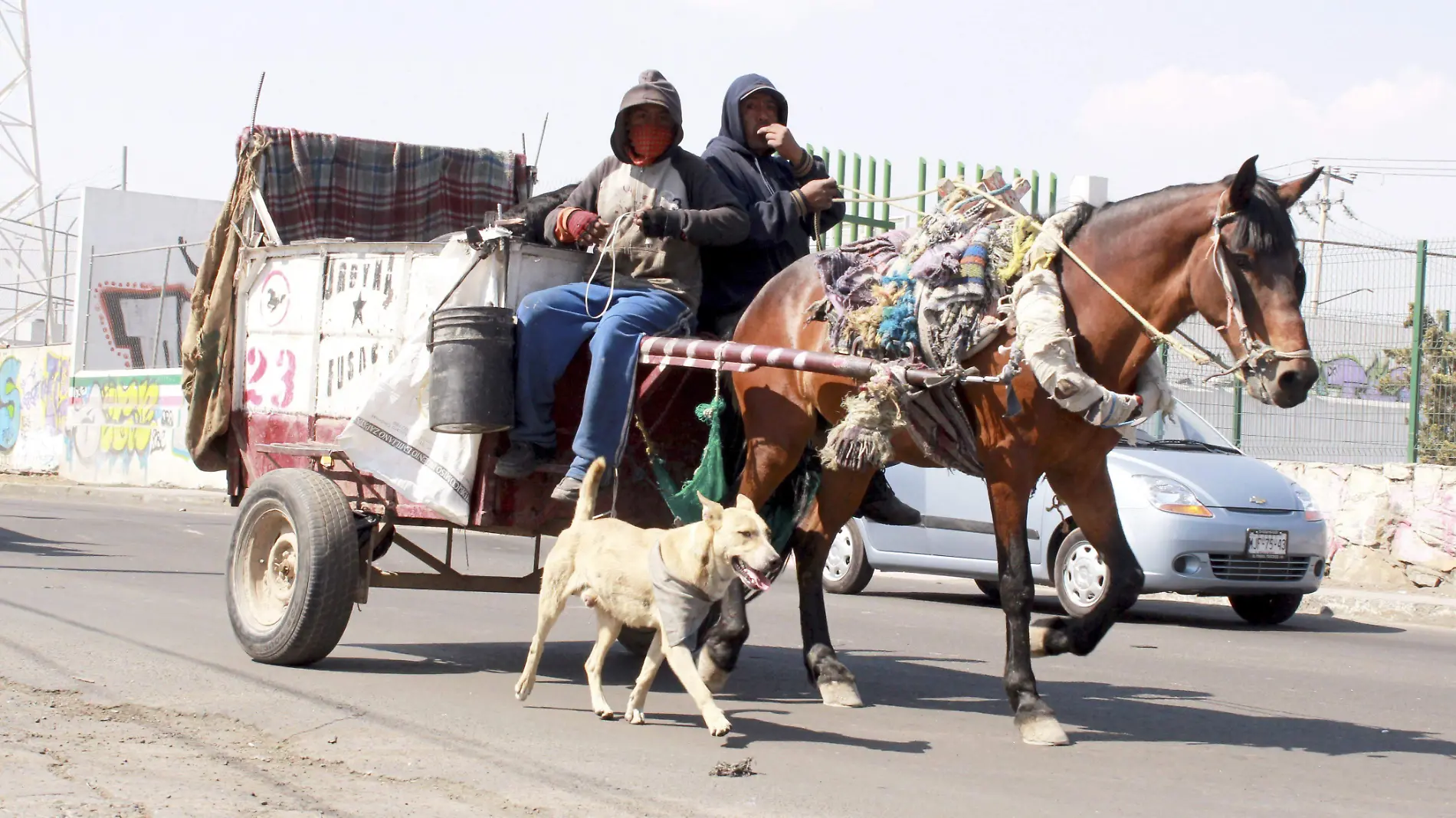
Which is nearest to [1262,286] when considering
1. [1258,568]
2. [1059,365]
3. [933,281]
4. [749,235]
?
[1059,365]

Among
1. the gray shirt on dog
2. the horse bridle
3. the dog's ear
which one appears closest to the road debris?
the gray shirt on dog

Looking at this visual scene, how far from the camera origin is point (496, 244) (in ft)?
22.6

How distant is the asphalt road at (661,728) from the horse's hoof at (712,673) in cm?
16

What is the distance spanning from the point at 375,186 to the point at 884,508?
367 centimetres

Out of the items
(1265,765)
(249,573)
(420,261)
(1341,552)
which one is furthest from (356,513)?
(1341,552)

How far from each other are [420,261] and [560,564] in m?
1.91

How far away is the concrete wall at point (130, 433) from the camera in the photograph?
27516 millimetres

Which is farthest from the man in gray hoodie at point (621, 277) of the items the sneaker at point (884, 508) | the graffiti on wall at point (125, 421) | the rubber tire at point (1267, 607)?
the graffiti on wall at point (125, 421)

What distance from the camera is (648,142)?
23.8 feet

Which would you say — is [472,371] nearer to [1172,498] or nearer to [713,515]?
[713,515]

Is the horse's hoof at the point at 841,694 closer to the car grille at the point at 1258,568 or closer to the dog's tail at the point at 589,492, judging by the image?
the dog's tail at the point at 589,492

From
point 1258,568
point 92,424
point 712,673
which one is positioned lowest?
point 712,673

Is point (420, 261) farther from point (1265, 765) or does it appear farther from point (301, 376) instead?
point (1265, 765)

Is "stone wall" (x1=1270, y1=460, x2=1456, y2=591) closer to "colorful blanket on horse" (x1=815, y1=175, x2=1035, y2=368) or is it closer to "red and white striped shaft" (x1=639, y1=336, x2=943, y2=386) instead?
"colorful blanket on horse" (x1=815, y1=175, x2=1035, y2=368)
